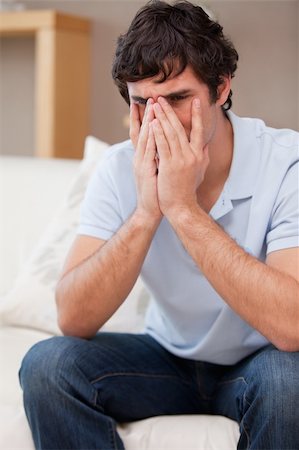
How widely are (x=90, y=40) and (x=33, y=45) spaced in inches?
15.4

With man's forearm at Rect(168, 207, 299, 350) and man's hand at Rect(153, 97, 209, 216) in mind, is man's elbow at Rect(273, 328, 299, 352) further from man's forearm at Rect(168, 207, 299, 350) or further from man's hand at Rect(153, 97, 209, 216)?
man's hand at Rect(153, 97, 209, 216)

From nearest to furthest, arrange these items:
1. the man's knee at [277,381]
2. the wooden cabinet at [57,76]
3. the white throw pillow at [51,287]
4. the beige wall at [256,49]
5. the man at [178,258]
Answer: the man's knee at [277,381] < the man at [178,258] < the white throw pillow at [51,287] < the beige wall at [256,49] < the wooden cabinet at [57,76]

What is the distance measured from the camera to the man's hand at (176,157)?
142 centimetres

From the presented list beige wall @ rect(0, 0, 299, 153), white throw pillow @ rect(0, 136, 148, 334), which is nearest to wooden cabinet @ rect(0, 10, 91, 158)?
beige wall @ rect(0, 0, 299, 153)

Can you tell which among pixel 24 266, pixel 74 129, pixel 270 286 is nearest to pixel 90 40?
pixel 74 129

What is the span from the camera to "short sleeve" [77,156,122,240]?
1534 millimetres

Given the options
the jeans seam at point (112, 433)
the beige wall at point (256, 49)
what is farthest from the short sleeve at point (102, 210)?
the beige wall at point (256, 49)

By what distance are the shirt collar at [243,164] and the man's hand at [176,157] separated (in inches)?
3.4

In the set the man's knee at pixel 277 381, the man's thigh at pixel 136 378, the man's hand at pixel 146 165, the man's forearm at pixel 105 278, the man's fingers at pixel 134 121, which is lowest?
the man's thigh at pixel 136 378

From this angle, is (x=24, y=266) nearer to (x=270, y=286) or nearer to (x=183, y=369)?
(x=183, y=369)

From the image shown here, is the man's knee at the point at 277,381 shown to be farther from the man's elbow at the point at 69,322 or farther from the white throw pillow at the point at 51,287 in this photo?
the white throw pillow at the point at 51,287

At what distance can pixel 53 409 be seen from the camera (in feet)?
4.43

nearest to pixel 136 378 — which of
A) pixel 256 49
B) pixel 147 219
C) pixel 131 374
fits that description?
pixel 131 374

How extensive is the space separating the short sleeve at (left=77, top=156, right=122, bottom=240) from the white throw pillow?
0.29 metres
